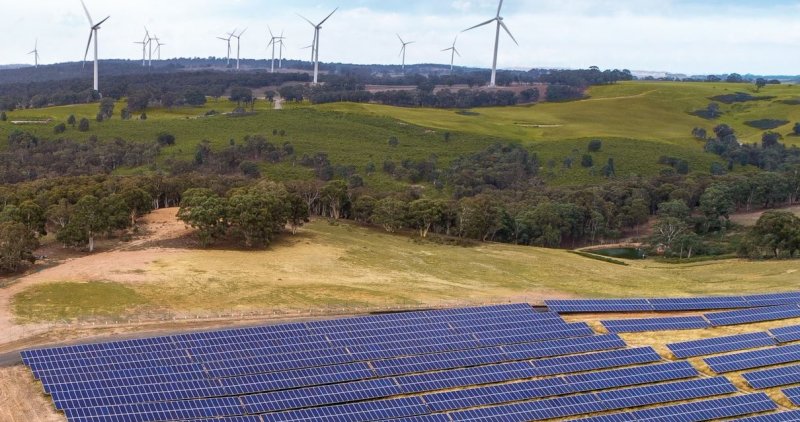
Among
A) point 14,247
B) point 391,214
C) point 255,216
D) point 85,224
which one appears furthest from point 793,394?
point 85,224

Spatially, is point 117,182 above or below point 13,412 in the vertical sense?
above

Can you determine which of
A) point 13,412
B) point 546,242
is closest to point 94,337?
point 13,412

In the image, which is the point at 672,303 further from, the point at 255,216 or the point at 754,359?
the point at 255,216

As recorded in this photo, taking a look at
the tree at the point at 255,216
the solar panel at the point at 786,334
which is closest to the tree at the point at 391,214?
the tree at the point at 255,216

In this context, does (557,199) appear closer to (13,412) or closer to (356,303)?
(356,303)

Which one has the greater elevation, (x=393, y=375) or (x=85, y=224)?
(x=85, y=224)

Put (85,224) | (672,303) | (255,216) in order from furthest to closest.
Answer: (255,216) → (85,224) → (672,303)

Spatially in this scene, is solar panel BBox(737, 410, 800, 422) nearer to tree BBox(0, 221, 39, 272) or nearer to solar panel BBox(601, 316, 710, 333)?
solar panel BBox(601, 316, 710, 333)
